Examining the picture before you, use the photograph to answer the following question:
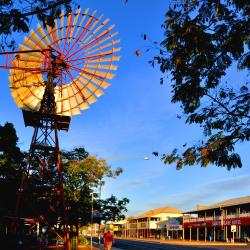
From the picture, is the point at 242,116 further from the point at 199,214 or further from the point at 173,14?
the point at 199,214

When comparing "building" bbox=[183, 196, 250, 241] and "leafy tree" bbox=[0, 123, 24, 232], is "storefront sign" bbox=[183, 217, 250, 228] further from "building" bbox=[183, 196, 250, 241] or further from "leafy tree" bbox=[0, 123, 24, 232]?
"leafy tree" bbox=[0, 123, 24, 232]

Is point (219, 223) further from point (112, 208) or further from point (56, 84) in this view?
point (56, 84)

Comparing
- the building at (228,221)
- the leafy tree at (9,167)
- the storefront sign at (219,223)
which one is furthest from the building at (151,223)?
the leafy tree at (9,167)

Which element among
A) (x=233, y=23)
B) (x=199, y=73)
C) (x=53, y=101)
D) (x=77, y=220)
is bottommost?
(x=77, y=220)

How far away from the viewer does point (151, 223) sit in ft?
405

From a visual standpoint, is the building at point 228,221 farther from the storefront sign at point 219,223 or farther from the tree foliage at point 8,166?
the tree foliage at point 8,166

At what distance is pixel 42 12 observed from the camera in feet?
25.8

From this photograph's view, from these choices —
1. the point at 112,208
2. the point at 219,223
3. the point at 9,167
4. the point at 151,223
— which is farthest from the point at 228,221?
the point at 151,223

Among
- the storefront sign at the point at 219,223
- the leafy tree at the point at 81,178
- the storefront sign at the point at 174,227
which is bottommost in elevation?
the storefront sign at the point at 174,227

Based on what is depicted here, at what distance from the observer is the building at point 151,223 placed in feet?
403

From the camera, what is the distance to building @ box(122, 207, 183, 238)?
12282 cm

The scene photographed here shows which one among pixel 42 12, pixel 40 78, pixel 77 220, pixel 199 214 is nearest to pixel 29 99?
pixel 40 78

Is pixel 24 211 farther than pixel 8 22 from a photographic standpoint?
Yes

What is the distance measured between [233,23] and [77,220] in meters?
35.4
